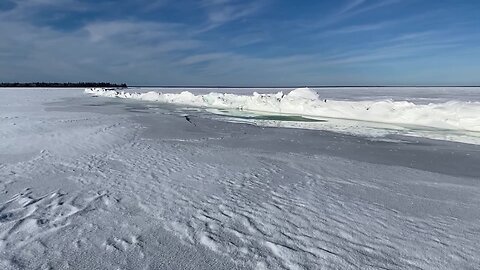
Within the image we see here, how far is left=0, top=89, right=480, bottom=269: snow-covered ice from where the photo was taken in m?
2.34

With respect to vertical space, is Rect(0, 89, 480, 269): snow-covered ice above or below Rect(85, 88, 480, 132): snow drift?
below

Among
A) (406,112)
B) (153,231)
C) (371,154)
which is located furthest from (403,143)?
(153,231)

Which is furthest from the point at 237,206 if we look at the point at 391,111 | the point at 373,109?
the point at 373,109

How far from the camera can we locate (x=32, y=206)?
3.18m

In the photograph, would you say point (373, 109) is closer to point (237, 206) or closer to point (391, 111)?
point (391, 111)

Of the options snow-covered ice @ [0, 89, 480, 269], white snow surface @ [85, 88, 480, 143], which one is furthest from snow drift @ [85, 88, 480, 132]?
snow-covered ice @ [0, 89, 480, 269]

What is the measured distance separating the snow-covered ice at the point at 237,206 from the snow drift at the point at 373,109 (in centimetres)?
348

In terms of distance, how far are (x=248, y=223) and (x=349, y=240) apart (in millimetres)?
859

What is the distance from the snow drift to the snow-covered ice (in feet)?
11.4

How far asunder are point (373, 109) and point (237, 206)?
10543 millimetres

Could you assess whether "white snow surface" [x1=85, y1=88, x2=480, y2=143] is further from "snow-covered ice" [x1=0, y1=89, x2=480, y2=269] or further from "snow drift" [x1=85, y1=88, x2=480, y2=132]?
"snow-covered ice" [x1=0, y1=89, x2=480, y2=269]

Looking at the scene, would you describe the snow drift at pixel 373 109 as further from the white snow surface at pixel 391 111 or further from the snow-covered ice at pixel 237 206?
the snow-covered ice at pixel 237 206

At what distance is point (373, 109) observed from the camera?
40.4 feet

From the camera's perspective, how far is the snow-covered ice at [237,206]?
234 centimetres
